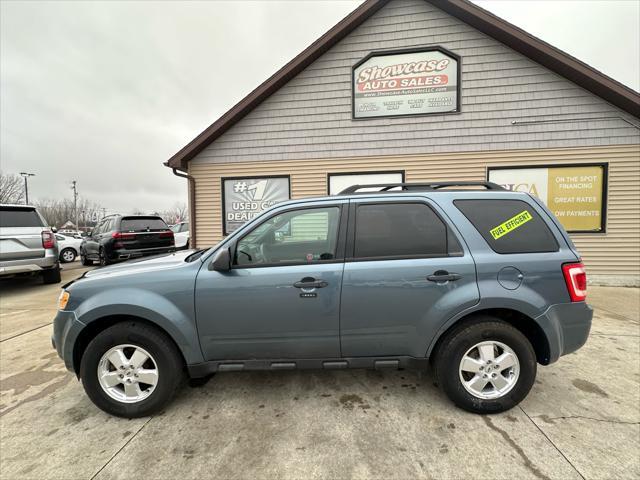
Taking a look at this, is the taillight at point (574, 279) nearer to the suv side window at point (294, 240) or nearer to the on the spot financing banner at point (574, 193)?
the suv side window at point (294, 240)

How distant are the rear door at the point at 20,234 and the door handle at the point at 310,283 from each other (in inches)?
288

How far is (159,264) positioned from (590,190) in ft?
28.3

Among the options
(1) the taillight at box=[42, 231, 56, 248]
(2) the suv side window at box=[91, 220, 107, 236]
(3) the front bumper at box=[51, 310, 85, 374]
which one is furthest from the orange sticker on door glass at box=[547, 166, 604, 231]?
(2) the suv side window at box=[91, 220, 107, 236]

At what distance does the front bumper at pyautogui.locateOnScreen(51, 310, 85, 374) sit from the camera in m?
2.33

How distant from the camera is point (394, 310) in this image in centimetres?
231

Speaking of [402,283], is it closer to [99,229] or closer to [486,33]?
[486,33]

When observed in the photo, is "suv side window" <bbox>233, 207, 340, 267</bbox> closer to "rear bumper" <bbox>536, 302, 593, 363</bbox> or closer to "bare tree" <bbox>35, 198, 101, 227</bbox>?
"rear bumper" <bbox>536, 302, 593, 363</bbox>

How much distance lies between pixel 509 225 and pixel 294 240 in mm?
1835

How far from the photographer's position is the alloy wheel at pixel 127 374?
235 cm

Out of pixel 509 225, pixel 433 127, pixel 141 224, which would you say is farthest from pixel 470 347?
pixel 141 224

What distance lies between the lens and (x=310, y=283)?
2.30m

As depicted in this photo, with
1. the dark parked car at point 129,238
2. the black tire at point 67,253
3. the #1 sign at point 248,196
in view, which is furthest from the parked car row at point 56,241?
the black tire at point 67,253

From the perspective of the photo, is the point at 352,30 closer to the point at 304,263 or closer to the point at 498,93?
the point at 498,93

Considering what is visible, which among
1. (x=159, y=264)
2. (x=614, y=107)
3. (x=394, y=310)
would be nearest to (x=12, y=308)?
(x=159, y=264)
